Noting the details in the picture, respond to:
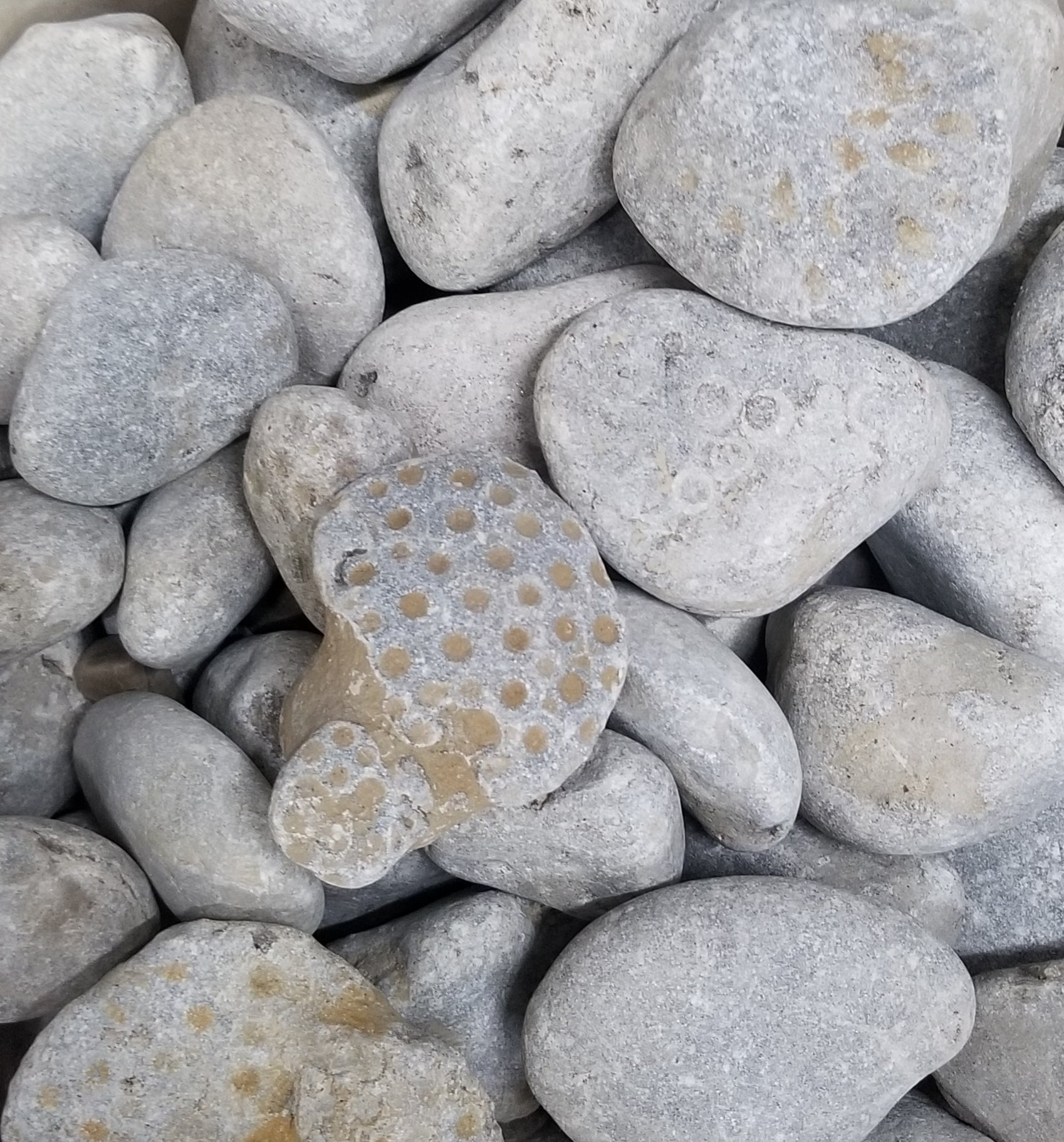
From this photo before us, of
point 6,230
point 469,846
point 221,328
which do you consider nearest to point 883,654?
point 469,846

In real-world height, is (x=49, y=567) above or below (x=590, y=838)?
above

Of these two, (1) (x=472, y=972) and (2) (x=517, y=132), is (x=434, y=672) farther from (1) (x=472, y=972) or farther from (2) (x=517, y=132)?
(2) (x=517, y=132)

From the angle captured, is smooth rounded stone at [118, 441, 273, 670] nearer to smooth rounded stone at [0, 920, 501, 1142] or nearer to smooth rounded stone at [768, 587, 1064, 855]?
smooth rounded stone at [0, 920, 501, 1142]

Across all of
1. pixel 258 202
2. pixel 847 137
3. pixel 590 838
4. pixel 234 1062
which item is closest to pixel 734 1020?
pixel 590 838

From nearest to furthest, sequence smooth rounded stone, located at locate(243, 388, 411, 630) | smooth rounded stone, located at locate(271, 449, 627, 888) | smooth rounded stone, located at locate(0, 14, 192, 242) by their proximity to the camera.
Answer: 1. smooth rounded stone, located at locate(271, 449, 627, 888)
2. smooth rounded stone, located at locate(243, 388, 411, 630)
3. smooth rounded stone, located at locate(0, 14, 192, 242)

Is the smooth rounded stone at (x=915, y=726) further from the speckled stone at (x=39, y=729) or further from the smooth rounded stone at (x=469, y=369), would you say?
the speckled stone at (x=39, y=729)

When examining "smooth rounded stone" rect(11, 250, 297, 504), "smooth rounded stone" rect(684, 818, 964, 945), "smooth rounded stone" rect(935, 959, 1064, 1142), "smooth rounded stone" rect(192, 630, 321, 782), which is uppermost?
"smooth rounded stone" rect(11, 250, 297, 504)

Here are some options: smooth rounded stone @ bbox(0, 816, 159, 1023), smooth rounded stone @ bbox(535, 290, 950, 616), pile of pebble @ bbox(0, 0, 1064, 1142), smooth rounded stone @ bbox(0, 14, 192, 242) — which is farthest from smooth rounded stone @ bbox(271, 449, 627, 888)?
smooth rounded stone @ bbox(0, 14, 192, 242)
